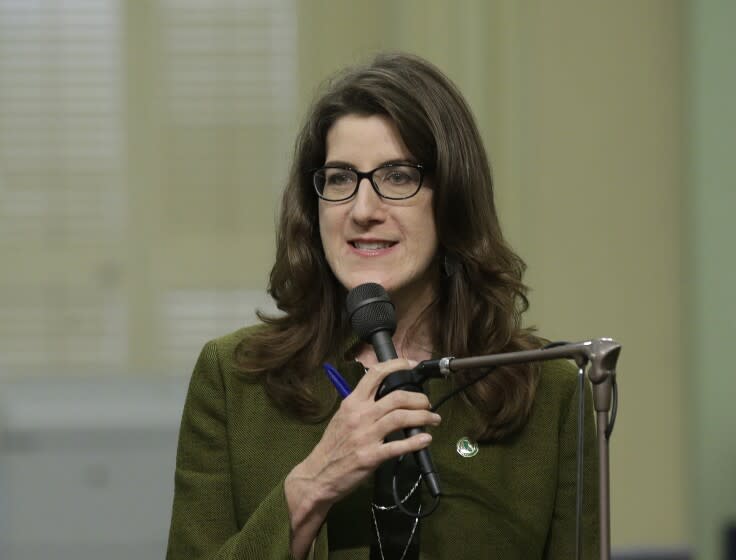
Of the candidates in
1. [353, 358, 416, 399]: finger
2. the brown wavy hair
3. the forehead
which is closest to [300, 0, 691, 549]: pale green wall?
the brown wavy hair

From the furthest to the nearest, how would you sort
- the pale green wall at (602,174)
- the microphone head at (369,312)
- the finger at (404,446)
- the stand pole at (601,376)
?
the pale green wall at (602,174)
the microphone head at (369,312)
the finger at (404,446)
the stand pole at (601,376)

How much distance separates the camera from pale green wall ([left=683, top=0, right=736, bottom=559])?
352 centimetres

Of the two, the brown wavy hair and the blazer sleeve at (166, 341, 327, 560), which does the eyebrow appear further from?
the blazer sleeve at (166, 341, 327, 560)

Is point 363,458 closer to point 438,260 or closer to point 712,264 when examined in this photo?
point 438,260

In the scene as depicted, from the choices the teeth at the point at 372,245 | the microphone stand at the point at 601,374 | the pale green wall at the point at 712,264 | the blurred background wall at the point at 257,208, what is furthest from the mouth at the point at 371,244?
the pale green wall at the point at 712,264

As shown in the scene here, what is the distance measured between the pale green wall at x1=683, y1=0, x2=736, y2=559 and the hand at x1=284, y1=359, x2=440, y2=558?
2.44 m

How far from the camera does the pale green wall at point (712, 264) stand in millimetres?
3518

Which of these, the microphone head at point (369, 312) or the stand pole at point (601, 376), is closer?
the stand pole at point (601, 376)

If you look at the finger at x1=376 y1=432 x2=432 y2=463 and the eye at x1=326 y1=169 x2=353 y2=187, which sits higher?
the eye at x1=326 y1=169 x2=353 y2=187

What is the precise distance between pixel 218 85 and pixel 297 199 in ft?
7.76

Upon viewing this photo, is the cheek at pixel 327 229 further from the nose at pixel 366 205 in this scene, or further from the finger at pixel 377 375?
the finger at pixel 377 375

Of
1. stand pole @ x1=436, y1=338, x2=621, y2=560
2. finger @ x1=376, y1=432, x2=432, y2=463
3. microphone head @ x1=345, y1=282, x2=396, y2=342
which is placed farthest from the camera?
microphone head @ x1=345, y1=282, x2=396, y2=342

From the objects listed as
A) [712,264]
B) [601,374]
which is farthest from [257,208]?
[601,374]

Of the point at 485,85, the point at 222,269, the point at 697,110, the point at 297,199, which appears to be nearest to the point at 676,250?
the point at 697,110
